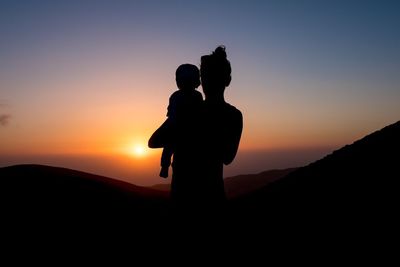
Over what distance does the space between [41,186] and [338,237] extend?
8783 millimetres

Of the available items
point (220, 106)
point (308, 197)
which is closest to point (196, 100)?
point (220, 106)

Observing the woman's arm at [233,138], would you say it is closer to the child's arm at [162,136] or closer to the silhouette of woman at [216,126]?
the silhouette of woman at [216,126]

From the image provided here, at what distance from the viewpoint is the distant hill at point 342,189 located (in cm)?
839

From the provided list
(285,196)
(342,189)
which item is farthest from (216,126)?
(285,196)

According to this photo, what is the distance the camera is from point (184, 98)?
310 cm

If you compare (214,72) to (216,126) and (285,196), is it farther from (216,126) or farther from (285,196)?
(285,196)

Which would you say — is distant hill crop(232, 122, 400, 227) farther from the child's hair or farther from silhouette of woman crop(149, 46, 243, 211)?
the child's hair

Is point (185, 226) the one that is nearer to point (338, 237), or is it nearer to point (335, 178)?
point (338, 237)

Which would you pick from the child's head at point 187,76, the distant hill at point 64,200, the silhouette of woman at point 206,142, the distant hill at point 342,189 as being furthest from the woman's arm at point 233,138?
the distant hill at point 64,200

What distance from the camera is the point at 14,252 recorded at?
8.22 m

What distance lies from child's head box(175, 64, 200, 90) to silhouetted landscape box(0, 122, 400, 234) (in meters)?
4.55

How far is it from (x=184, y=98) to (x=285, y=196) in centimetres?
807

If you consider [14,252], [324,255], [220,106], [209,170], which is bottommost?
[324,255]

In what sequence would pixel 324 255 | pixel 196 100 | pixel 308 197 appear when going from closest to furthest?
pixel 196 100
pixel 324 255
pixel 308 197
